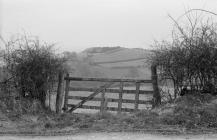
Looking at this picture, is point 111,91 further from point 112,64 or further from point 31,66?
point 112,64

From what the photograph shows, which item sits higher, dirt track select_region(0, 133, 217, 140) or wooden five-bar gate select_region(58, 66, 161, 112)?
wooden five-bar gate select_region(58, 66, 161, 112)

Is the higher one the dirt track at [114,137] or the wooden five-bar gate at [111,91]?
the wooden five-bar gate at [111,91]

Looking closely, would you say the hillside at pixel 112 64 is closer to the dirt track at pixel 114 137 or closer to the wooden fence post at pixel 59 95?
the wooden fence post at pixel 59 95

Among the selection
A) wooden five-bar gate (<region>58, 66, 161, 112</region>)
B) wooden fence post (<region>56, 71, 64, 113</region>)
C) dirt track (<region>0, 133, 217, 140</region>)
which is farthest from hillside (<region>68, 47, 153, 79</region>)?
dirt track (<region>0, 133, 217, 140</region>)

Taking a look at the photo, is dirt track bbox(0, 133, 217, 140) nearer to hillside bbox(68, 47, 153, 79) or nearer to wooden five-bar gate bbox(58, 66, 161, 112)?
wooden five-bar gate bbox(58, 66, 161, 112)

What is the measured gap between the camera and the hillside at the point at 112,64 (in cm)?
1900

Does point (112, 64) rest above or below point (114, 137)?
above

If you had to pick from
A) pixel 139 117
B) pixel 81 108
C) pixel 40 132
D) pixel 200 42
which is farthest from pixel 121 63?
pixel 40 132

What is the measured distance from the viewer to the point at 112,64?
70.6 feet

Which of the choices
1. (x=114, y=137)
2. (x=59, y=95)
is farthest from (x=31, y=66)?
(x=114, y=137)

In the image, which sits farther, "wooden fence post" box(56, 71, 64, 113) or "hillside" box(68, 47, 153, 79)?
"hillside" box(68, 47, 153, 79)

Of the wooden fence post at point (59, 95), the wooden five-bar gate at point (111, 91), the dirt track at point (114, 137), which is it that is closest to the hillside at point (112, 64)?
the wooden fence post at point (59, 95)

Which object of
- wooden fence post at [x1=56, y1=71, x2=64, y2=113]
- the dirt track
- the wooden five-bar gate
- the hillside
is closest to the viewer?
the dirt track

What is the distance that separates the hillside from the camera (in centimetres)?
1900
